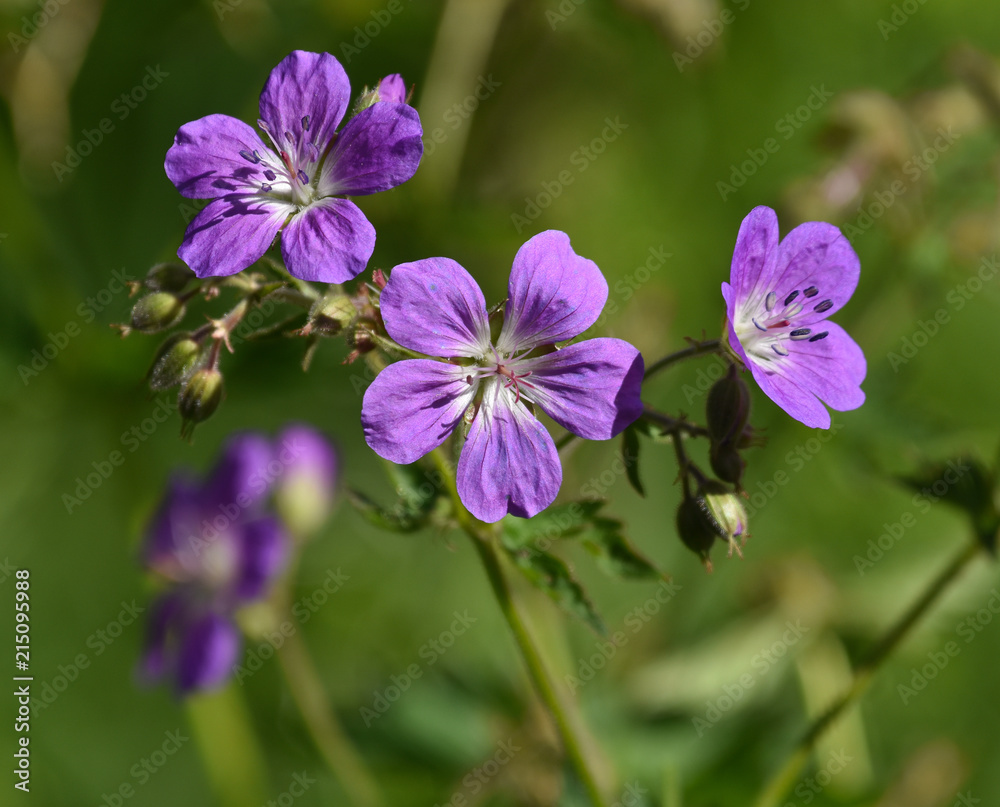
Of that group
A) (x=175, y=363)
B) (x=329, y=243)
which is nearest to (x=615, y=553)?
(x=329, y=243)

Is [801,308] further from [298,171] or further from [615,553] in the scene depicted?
[298,171]

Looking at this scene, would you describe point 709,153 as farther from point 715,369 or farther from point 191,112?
point 191,112

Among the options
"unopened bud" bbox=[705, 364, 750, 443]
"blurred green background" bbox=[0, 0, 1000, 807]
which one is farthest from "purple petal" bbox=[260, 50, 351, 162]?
"blurred green background" bbox=[0, 0, 1000, 807]

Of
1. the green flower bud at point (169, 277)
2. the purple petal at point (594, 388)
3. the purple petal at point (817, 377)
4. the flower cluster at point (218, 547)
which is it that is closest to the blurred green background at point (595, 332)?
the flower cluster at point (218, 547)

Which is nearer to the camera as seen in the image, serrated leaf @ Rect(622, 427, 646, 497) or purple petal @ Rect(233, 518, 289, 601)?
serrated leaf @ Rect(622, 427, 646, 497)

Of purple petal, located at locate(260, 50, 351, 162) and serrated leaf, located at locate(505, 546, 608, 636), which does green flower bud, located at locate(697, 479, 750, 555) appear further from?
purple petal, located at locate(260, 50, 351, 162)

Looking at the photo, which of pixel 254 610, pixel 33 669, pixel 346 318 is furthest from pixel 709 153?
pixel 33 669
